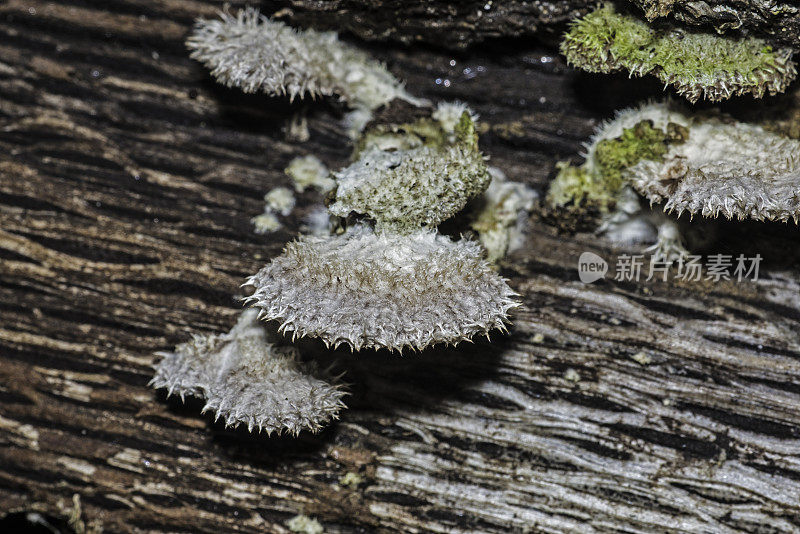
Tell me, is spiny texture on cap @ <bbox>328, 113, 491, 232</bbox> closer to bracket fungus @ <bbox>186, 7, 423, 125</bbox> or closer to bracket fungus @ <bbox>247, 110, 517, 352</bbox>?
bracket fungus @ <bbox>247, 110, 517, 352</bbox>

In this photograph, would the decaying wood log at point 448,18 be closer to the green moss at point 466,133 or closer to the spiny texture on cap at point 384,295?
the green moss at point 466,133

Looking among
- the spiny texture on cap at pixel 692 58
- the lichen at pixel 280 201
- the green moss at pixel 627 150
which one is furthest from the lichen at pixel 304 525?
the spiny texture on cap at pixel 692 58

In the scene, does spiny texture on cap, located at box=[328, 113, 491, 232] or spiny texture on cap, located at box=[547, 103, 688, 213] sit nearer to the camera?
spiny texture on cap, located at box=[328, 113, 491, 232]

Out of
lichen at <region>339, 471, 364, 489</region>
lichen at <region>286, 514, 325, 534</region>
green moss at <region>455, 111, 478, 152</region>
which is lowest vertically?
lichen at <region>286, 514, 325, 534</region>

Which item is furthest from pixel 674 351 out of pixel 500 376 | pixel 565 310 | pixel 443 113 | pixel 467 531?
pixel 443 113

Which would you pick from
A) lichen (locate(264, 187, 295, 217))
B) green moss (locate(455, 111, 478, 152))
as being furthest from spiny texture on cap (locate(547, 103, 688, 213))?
lichen (locate(264, 187, 295, 217))

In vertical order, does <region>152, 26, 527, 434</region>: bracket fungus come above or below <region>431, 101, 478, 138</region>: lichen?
below
